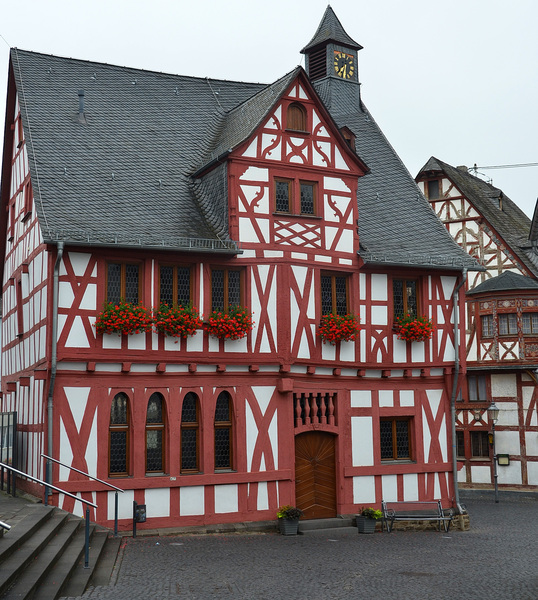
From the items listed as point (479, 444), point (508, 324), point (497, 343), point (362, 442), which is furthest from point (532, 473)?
point (362, 442)

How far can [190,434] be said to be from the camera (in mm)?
18984

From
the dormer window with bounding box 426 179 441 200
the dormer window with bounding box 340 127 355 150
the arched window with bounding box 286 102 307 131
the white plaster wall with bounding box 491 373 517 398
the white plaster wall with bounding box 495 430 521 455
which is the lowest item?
the white plaster wall with bounding box 495 430 521 455

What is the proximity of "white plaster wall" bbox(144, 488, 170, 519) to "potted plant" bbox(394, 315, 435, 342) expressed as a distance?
7.05m

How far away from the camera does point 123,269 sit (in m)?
18.6

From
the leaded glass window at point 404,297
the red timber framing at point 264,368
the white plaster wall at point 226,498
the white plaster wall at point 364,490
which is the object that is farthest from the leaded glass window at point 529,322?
the white plaster wall at point 226,498

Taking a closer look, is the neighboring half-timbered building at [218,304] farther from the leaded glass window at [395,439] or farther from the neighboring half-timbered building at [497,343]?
the neighboring half-timbered building at [497,343]

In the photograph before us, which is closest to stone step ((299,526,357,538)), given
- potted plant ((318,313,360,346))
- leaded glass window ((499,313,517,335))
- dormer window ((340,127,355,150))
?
potted plant ((318,313,360,346))

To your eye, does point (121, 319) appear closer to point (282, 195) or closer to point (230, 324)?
point (230, 324)

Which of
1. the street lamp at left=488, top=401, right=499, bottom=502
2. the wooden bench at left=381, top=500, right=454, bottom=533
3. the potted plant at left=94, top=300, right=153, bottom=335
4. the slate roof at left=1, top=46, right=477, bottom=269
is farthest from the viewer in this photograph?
the street lamp at left=488, top=401, right=499, bottom=502

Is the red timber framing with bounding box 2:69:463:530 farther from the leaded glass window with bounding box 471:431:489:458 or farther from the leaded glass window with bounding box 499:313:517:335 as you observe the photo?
the leaded glass window with bounding box 471:431:489:458

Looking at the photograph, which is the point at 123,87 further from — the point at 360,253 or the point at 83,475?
the point at 83,475

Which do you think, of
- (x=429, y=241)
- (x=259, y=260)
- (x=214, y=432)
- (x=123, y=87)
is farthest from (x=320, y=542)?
(x=123, y=87)

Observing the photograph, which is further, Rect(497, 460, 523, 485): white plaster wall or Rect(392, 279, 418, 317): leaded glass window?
Rect(497, 460, 523, 485): white plaster wall

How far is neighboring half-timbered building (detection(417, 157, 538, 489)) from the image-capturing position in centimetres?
3191
